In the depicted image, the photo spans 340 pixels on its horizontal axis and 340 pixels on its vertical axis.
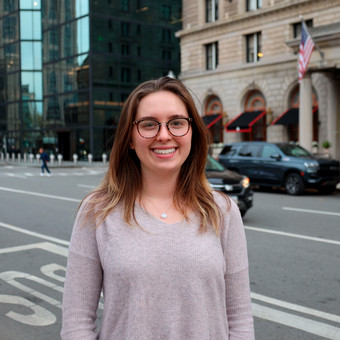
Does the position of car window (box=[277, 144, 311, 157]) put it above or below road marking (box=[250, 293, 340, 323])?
above

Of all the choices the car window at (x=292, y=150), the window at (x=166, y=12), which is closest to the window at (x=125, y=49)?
the window at (x=166, y=12)

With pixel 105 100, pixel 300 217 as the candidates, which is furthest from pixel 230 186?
pixel 105 100

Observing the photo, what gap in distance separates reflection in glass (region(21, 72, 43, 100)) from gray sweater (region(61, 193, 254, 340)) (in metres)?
51.2

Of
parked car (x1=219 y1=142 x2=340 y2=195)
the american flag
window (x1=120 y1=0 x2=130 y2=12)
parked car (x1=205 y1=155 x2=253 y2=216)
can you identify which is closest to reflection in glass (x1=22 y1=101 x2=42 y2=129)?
window (x1=120 y1=0 x2=130 y2=12)

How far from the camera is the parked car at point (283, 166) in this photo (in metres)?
16.0

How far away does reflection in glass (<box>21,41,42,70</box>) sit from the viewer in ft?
168

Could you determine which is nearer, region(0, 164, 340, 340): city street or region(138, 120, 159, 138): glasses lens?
region(138, 120, 159, 138): glasses lens

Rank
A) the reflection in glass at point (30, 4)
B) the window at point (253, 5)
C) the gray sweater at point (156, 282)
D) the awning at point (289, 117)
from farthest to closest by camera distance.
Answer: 1. the reflection in glass at point (30, 4)
2. the window at point (253, 5)
3. the awning at point (289, 117)
4. the gray sweater at point (156, 282)

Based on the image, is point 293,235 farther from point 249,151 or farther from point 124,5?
point 124,5

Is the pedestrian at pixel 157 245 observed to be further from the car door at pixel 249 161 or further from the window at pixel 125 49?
the window at pixel 125 49

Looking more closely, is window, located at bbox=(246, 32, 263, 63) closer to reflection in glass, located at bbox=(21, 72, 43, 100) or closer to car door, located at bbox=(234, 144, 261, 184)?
car door, located at bbox=(234, 144, 261, 184)

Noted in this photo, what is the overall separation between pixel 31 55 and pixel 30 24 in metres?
3.31

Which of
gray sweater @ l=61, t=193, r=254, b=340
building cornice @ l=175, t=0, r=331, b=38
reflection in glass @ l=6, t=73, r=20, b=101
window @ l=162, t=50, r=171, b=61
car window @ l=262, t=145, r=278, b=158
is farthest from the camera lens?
reflection in glass @ l=6, t=73, r=20, b=101

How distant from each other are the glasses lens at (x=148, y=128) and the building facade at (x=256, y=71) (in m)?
23.1
